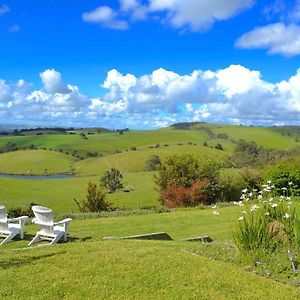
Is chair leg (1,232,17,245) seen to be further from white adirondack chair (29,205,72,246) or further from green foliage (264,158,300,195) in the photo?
green foliage (264,158,300,195)

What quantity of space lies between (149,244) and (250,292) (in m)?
4.02

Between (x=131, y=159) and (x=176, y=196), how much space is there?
8962 centimetres

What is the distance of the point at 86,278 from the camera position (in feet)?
27.1

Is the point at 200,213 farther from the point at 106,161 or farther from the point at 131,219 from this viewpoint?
the point at 106,161

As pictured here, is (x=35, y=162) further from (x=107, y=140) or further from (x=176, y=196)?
(x=176, y=196)

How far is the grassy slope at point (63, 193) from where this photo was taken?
55.4 m

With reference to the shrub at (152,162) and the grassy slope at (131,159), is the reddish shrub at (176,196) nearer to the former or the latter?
the shrub at (152,162)

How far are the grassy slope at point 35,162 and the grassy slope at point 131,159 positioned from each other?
18.7 feet

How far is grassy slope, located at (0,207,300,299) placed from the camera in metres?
7.69

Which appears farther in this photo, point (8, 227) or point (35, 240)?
point (8, 227)

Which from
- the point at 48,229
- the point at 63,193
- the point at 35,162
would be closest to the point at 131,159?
the point at 35,162

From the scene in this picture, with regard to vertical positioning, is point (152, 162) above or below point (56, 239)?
below

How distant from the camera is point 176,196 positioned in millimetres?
32125

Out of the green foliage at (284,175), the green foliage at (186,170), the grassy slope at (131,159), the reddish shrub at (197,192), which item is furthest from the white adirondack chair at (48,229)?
the grassy slope at (131,159)
